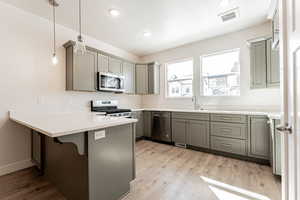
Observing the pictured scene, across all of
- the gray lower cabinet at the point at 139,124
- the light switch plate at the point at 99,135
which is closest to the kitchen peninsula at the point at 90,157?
the light switch plate at the point at 99,135

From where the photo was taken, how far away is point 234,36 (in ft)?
10.9

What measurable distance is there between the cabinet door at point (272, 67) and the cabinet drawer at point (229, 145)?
1204mm

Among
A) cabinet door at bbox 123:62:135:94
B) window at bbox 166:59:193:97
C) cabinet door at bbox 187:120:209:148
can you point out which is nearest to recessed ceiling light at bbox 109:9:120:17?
cabinet door at bbox 123:62:135:94

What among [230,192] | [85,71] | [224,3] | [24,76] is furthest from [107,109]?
[224,3]

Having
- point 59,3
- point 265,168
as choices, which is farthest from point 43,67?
point 265,168

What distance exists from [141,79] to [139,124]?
4.70 feet

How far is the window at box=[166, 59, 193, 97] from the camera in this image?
4098mm

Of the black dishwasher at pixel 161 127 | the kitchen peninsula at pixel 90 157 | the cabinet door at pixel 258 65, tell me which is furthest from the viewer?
the black dishwasher at pixel 161 127

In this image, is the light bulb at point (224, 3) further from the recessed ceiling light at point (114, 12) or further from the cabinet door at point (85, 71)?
the cabinet door at point (85, 71)

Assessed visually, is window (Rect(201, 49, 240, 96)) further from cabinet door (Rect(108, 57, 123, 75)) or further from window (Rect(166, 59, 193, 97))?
cabinet door (Rect(108, 57, 123, 75))

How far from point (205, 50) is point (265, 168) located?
2.85 m

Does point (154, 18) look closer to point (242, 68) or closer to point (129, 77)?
point (129, 77)

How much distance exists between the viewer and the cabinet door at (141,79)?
4.54 m

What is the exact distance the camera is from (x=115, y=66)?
3779 millimetres
